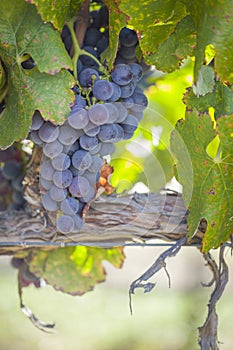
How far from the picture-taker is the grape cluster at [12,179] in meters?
0.90

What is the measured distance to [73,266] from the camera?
0.92 m

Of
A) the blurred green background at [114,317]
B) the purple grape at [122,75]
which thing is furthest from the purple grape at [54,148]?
the blurred green background at [114,317]

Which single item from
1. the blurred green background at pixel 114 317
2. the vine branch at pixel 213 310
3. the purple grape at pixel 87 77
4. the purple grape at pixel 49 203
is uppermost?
the purple grape at pixel 87 77

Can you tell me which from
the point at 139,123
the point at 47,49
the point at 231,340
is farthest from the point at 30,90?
the point at 231,340

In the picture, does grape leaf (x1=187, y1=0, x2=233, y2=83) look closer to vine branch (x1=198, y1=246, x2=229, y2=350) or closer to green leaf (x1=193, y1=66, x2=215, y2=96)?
green leaf (x1=193, y1=66, x2=215, y2=96)

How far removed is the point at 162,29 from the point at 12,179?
1.33ft

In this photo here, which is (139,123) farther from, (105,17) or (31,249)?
(31,249)

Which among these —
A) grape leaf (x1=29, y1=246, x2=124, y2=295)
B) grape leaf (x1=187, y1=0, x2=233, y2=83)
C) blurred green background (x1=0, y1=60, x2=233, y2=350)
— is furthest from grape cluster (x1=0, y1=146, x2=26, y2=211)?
blurred green background (x1=0, y1=60, x2=233, y2=350)

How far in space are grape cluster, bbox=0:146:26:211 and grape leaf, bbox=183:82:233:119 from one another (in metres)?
0.33

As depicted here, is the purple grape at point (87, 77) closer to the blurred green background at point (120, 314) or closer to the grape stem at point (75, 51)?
the grape stem at point (75, 51)

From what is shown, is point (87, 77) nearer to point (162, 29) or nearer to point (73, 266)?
point (162, 29)

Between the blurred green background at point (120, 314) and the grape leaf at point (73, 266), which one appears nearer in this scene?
the grape leaf at point (73, 266)

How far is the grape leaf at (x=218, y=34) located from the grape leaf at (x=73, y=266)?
0.44 metres

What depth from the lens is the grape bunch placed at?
655 millimetres
